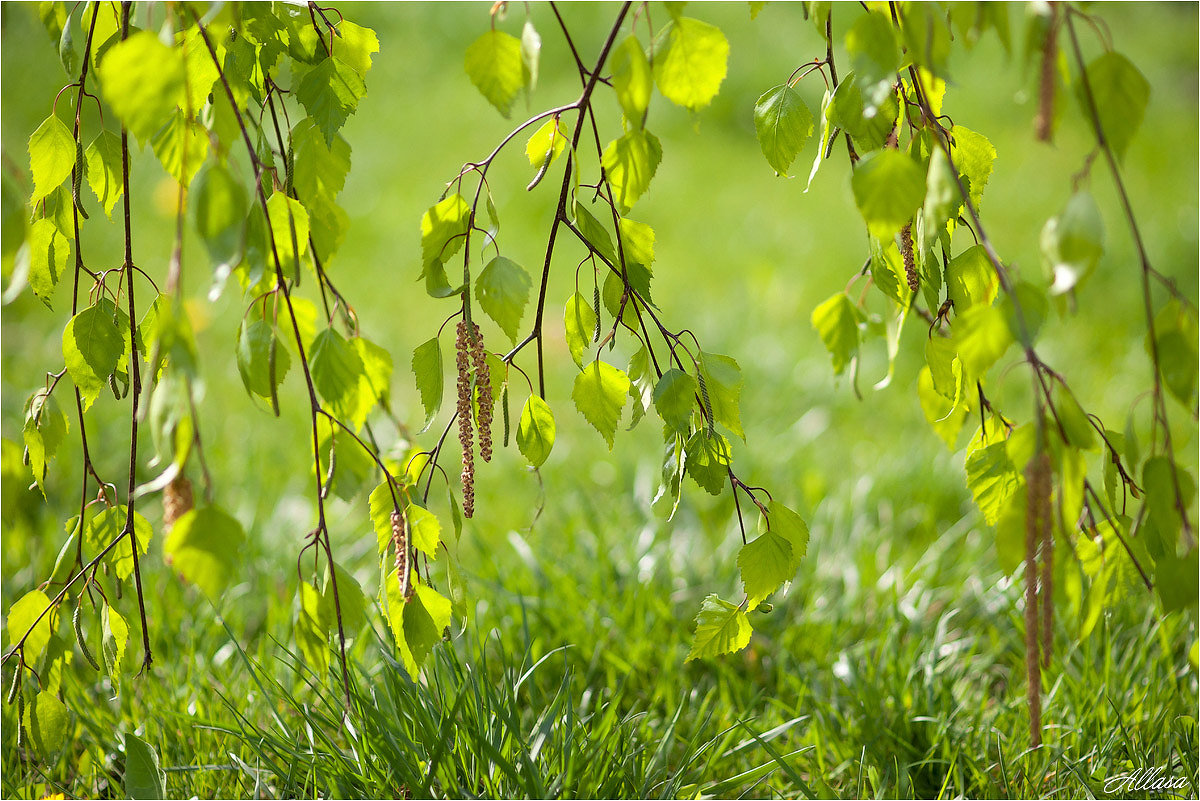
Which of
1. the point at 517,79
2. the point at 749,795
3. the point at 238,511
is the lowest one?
the point at 749,795

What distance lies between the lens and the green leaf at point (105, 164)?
87 cm

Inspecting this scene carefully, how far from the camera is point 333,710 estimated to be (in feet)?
3.51

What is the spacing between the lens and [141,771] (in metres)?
0.96

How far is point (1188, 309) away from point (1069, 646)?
0.91m

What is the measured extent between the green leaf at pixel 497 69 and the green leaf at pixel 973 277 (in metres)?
0.39

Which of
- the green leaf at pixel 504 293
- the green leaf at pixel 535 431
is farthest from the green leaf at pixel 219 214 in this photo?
the green leaf at pixel 535 431

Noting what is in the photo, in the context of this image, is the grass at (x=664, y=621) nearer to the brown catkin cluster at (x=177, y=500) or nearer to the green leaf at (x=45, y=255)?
the brown catkin cluster at (x=177, y=500)

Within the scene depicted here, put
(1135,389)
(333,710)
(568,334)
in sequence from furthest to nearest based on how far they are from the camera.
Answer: (1135,389)
(333,710)
(568,334)

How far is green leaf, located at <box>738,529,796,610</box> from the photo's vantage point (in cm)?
78

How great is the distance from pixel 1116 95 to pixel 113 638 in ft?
3.00

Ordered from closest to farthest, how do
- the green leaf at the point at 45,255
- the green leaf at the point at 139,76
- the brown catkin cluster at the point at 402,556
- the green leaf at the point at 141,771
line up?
the green leaf at the point at 139,76 → the brown catkin cluster at the point at 402,556 → the green leaf at the point at 45,255 → the green leaf at the point at 141,771

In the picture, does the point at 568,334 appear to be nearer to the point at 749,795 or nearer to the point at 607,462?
the point at 749,795

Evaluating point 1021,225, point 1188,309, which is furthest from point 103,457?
point 1021,225

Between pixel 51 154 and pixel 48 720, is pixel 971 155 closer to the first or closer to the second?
pixel 51 154
